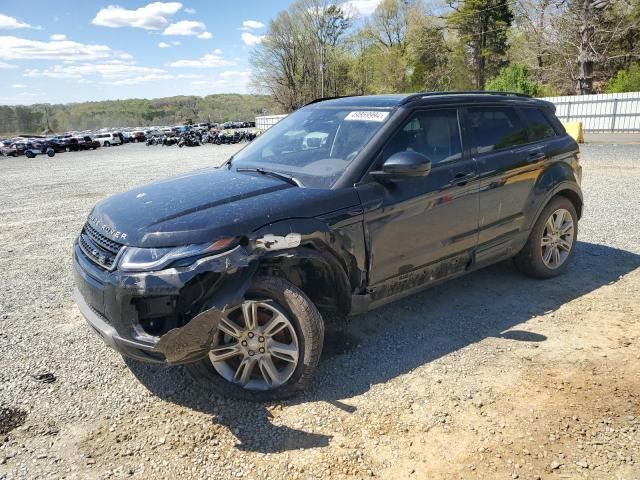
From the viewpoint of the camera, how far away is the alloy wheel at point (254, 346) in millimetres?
2891

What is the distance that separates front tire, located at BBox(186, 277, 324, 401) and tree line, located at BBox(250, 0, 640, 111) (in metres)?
32.9

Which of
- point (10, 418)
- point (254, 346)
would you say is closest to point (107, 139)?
point (10, 418)


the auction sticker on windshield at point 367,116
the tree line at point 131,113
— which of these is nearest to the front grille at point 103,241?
the auction sticker on windshield at point 367,116

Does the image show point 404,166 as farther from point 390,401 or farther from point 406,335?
point 390,401

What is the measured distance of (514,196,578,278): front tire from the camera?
4641 millimetres

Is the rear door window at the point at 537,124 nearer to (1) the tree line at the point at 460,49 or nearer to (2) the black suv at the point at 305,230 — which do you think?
(2) the black suv at the point at 305,230

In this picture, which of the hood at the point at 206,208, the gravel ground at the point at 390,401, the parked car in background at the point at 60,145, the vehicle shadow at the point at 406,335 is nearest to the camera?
the gravel ground at the point at 390,401

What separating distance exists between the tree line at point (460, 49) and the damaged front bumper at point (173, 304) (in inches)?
1308

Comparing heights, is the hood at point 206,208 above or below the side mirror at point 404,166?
below

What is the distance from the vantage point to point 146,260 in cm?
271

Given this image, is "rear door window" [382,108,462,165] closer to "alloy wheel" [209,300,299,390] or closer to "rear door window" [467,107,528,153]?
"rear door window" [467,107,528,153]

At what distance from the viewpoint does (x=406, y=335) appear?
3.81 metres

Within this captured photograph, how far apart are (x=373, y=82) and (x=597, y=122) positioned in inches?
1530

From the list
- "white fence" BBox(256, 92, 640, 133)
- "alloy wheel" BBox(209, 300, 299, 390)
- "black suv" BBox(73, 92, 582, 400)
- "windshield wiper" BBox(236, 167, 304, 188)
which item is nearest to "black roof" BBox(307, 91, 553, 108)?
"black suv" BBox(73, 92, 582, 400)
